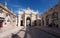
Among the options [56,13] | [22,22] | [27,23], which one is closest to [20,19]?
[22,22]

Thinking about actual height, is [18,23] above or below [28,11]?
below

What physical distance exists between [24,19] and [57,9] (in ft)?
73.9

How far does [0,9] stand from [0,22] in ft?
9.69

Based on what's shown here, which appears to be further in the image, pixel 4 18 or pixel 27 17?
pixel 27 17

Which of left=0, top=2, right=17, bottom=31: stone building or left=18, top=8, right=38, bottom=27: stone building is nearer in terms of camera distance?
left=0, top=2, right=17, bottom=31: stone building

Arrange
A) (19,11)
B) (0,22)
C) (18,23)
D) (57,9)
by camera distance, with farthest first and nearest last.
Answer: (19,11), (18,23), (57,9), (0,22)

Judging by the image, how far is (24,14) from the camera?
155ft

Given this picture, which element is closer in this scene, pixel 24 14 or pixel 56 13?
pixel 56 13

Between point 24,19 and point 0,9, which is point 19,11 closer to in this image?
point 24,19

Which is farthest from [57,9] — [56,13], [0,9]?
[0,9]

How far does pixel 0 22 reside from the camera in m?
22.7

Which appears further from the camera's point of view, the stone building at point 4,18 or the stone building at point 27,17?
the stone building at point 27,17

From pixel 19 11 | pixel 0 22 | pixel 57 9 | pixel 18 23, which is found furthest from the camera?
pixel 19 11

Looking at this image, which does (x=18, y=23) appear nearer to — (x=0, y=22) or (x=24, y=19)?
(x=24, y=19)
